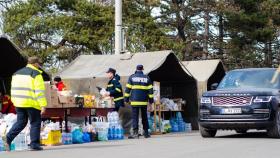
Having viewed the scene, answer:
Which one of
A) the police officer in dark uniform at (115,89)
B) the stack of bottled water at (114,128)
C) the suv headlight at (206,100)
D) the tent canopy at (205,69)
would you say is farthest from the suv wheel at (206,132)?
the tent canopy at (205,69)

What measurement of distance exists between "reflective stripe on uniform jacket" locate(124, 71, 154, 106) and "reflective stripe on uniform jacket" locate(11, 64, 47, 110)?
471 cm

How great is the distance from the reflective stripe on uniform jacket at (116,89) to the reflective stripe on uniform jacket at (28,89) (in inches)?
220

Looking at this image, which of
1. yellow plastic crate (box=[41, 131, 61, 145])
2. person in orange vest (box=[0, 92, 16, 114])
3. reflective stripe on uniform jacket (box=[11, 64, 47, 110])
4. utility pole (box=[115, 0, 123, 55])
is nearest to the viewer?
reflective stripe on uniform jacket (box=[11, 64, 47, 110])

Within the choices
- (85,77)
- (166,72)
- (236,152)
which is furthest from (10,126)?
(166,72)

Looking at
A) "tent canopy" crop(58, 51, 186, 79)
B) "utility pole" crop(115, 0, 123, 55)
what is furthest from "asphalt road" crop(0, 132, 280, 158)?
"utility pole" crop(115, 0, 123, 55)

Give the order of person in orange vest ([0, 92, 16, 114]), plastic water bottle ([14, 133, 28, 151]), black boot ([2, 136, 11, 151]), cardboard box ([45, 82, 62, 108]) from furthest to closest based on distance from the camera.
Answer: person in orange vest ([0, 92, 16, 114]) < cardboard box ([45, 82, 62, 108]) < plastic water bottle ([14, 133, 28, 151]) < black boot ([2, 136, 11, 151])

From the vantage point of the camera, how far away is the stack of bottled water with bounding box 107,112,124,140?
17.2 metres

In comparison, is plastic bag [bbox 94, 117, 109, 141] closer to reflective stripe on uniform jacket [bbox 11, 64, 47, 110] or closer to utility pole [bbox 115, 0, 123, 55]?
reflective stripe on uniform jacket [bbox 11, 64, 47, 110]

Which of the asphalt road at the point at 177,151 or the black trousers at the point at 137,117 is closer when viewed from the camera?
the asphalt road at the point at 177,151

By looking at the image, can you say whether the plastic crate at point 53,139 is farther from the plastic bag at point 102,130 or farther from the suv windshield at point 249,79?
the suv windshield at point 249,79

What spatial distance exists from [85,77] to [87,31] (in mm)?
21139

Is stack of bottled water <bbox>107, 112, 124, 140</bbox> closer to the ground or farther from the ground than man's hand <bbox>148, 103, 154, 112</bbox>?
closer to the ground

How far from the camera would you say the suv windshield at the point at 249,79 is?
641 inches

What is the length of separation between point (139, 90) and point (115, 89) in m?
1.30
